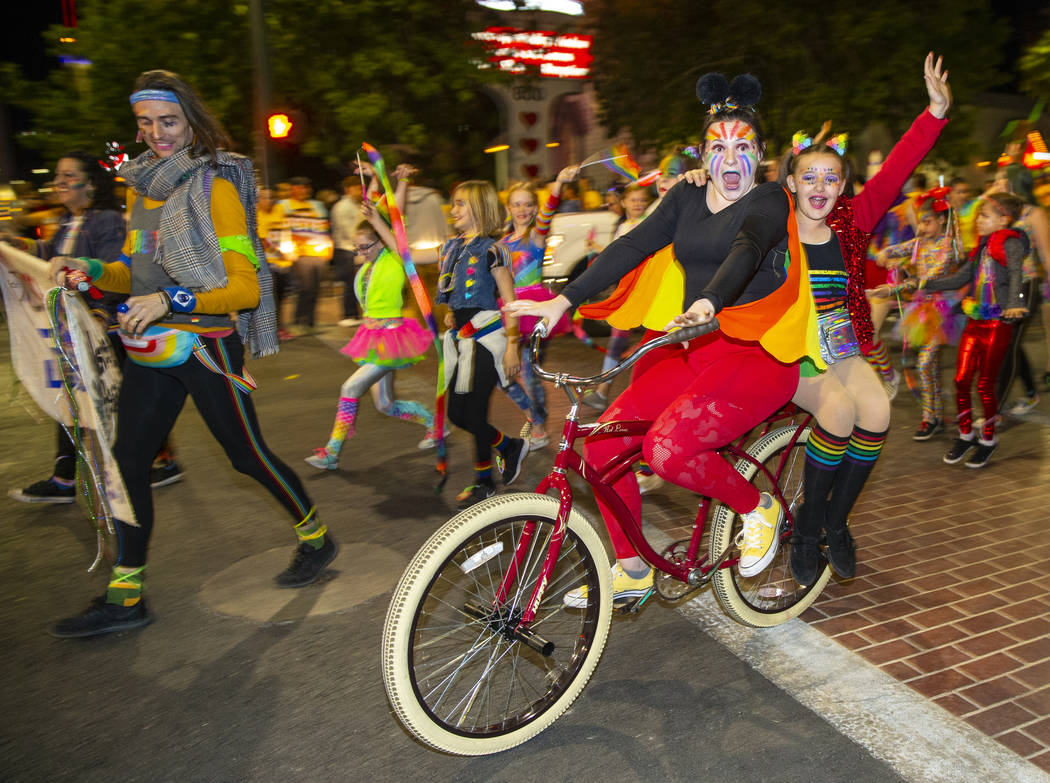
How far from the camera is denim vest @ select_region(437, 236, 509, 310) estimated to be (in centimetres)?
526

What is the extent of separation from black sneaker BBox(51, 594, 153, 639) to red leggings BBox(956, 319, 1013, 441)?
17.6ft

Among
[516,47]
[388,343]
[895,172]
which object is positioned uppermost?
[516,47]

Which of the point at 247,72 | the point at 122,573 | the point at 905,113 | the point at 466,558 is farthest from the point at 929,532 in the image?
the point at 247,72

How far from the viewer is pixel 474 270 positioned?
528cm

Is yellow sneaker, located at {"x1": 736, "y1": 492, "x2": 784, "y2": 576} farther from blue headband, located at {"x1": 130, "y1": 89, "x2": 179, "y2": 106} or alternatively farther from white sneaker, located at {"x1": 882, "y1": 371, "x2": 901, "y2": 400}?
white sneaker, located at {"x1": 882, "y1": 371, "x2": 901, "y2": 400}

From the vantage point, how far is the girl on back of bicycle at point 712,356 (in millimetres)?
2996

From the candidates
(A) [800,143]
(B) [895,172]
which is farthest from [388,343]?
(B) [895,172]

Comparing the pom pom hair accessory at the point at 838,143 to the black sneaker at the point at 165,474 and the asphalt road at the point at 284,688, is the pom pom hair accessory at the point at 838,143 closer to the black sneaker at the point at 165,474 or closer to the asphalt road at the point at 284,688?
the asphalt road at the point at 284,688

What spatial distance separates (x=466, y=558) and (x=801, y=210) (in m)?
2.03

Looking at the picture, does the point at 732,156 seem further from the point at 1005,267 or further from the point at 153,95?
the point at 1005,267

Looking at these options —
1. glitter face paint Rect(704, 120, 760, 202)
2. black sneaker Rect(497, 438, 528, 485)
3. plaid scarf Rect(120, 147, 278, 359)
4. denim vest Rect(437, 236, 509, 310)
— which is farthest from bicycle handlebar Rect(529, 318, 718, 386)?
black sneaker Rect(497, 438, 528, 485)

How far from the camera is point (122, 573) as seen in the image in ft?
12.5

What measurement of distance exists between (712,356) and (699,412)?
0.34 m

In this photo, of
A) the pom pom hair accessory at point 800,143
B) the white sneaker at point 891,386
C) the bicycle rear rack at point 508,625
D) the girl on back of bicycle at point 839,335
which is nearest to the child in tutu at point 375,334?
the pom pom hair accessory at point 800,143
